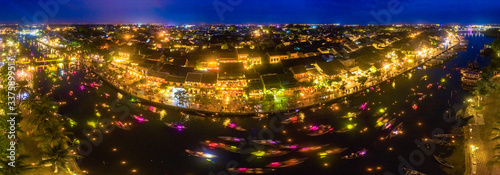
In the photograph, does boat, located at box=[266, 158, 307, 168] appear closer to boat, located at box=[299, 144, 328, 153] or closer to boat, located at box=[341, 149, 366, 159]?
boat, located at box=[299, 144, 328, 153]

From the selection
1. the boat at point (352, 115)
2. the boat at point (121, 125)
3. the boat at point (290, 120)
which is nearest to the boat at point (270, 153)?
the boat at point (290, 120)

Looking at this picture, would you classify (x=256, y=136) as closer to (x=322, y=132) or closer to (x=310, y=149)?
(x=310, y=149)

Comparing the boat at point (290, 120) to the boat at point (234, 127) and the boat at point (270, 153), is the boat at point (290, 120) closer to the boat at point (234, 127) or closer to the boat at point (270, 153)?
the boat at point (234, 127)

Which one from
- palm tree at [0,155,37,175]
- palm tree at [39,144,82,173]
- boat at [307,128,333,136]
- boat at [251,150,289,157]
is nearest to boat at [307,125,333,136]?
boat at [307,128,333,136]

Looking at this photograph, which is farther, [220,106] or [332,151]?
[220,106]

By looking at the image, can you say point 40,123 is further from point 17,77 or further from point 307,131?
point 17,77

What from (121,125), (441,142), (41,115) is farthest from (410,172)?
(41,115)

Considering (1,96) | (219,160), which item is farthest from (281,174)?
(1,96)

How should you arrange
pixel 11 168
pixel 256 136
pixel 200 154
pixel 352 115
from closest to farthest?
1. pixel 11 168
2. pixel 200 154
3. pixel 256 136
4. pixel 352 115
